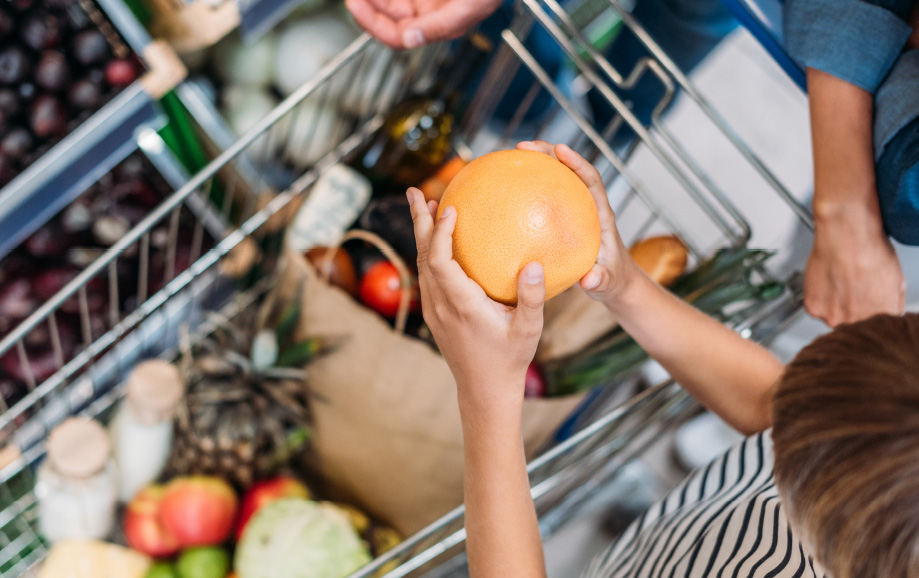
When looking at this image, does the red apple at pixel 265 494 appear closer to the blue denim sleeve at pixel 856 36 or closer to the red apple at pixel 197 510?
the red apple at pixel 197 510

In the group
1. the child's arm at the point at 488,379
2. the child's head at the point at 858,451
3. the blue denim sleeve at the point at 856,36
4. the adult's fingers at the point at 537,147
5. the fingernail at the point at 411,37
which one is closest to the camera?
the child's head at the point at 858,451

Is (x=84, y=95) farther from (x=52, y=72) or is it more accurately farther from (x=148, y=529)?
(x=148, y=529)

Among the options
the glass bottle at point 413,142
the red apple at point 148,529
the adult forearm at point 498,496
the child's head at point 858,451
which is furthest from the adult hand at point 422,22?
the red apple at point 148,529

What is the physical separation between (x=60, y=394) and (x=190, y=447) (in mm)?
216

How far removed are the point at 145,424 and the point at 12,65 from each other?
65cm

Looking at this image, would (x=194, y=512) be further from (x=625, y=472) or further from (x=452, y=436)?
(x=625, y=472)

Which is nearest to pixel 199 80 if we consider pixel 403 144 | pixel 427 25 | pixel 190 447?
pixel 403 144

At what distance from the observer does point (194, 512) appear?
91 centimetres

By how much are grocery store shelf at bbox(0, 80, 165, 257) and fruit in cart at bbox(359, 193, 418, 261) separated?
0.40 meters

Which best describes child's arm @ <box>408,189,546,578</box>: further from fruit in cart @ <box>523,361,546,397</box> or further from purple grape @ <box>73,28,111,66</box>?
purple grape @ <box>73,28,111,66</box>

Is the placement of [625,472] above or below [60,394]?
below

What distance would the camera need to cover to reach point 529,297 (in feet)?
1.59

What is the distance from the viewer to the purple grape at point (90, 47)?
1071 mm

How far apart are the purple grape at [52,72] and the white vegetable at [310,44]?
1.21 feet
